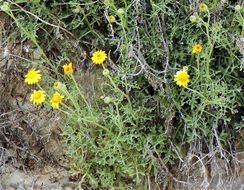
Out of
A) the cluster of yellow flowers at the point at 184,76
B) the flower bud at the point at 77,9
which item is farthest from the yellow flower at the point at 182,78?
the flower bud at the point at 77,9

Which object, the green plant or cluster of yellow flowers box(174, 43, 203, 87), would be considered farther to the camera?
the green plant

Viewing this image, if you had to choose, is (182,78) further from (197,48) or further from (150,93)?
(150,93)

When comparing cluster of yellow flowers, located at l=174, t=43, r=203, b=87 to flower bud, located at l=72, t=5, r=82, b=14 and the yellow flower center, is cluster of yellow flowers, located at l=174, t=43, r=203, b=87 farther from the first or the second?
flower bud, located at l=72, t=5, r=82, b=14

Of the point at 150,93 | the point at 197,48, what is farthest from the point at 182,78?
the point at 150,93

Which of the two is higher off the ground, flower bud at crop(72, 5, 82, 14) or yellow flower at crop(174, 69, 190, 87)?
flower bud at crop(72, 5, 82, 14)

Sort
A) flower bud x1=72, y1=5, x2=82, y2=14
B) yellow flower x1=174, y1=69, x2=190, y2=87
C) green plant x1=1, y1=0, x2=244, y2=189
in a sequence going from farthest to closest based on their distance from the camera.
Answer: flower bud x1=72, y1=5, x2=82, y2=14, green plant x1=1, y1=0, x2=244, y2=189, yellow flower x1=174, y1=69, x2=190, y2=87

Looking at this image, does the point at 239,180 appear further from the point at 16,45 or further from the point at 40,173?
the point at 16,45

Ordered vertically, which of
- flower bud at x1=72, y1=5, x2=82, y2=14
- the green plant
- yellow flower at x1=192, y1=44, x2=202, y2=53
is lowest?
the green plant

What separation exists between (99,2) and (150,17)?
0.24 metres

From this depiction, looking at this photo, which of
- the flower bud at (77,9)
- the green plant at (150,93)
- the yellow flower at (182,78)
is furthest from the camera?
the flower bud at (77,9)

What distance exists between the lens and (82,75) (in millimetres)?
2426

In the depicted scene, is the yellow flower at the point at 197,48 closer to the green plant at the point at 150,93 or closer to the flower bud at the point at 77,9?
the green plant at the point at 150,93

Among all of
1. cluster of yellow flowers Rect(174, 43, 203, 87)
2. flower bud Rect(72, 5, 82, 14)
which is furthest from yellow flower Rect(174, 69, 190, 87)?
flower bud Rect(72, 5, 82, 14)

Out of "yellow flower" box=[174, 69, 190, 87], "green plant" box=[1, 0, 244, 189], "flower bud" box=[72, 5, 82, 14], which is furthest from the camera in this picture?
"flower bud" box=[72, 5, 82, 14]
